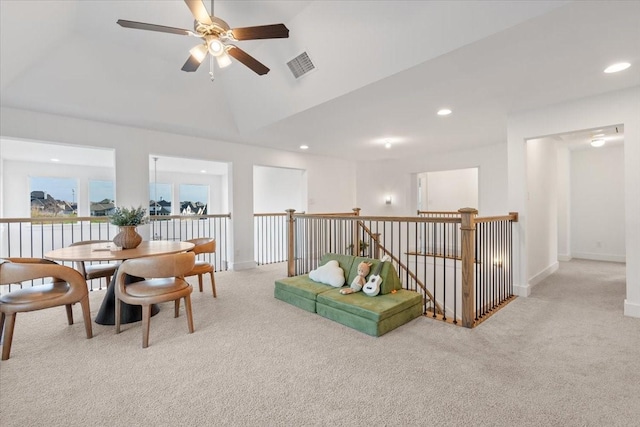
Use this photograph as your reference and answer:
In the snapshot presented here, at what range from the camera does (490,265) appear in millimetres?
3621

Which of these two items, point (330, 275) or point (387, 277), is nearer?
point (387, 277)

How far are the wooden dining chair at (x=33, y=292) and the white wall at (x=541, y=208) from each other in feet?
17.6

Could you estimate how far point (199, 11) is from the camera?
2268 mm

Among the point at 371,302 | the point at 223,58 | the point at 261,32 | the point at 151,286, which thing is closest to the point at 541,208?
the point at 371,302

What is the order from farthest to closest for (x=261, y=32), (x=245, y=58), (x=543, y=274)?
1. (x=543, y=274)
2. (x=245, y=58)
3. (x=261, y=32)

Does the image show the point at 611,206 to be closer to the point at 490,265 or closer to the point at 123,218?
the point at 490,265

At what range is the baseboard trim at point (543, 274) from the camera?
14.3 feet

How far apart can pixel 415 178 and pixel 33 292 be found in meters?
7.32

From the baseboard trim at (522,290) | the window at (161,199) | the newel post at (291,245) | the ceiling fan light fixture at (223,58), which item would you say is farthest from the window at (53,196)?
the baseboard trim at (522,290)

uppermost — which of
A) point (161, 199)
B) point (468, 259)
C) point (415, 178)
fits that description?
point (415, 178)

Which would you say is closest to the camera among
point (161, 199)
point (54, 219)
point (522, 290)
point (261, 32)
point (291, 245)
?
point (261, 32)

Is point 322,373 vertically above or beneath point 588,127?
beneath

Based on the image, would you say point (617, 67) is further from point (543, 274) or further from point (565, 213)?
point (565, 213)

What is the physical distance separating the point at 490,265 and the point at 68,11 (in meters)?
5.62
